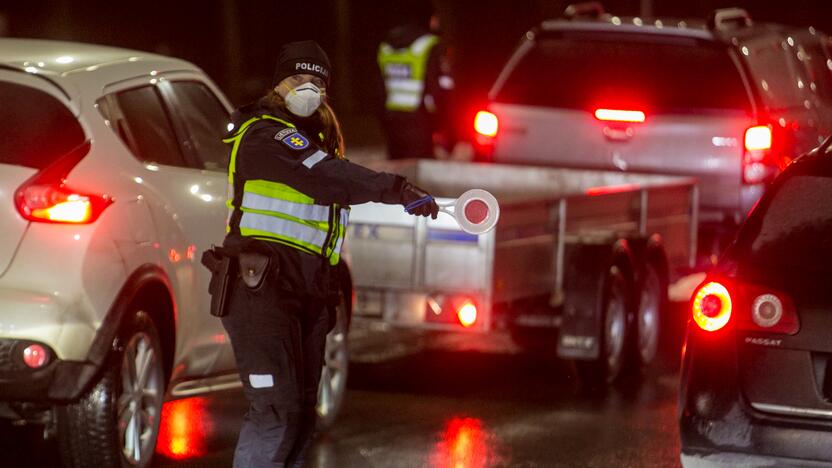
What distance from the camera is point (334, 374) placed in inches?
343

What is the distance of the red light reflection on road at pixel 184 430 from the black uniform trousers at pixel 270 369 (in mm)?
1596

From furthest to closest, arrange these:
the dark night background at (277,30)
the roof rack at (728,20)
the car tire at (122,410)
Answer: the dark night background at (277,30) < the roof rack at (728,20) < the car tire at (122,410)

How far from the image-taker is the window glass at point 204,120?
26.8 feet

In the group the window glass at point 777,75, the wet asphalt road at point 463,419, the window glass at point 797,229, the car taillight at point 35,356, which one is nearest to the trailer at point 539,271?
the wet asphalt road at point 463,419

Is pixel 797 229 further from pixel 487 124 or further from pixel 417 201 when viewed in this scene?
pixel 487 124

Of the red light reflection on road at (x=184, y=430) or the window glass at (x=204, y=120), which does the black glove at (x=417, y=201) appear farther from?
the red light reflection on road at (x=184, y=430)

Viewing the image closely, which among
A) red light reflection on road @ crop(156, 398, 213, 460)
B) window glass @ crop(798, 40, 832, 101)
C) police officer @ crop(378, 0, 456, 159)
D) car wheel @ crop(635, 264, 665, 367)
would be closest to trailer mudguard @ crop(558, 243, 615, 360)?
car wheel @ crop(635, 264, 665, 367)

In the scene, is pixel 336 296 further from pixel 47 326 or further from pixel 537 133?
pixel 537 133

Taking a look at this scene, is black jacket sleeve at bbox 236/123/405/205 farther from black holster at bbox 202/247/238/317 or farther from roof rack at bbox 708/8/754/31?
roof rack at bbox 708/8/754/31

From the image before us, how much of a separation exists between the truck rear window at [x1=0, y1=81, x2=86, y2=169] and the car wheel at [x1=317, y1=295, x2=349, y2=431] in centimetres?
191

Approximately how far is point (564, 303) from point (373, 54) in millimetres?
29313

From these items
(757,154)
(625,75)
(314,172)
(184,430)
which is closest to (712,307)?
(314,172)

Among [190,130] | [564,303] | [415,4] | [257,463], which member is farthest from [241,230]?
[415,4]

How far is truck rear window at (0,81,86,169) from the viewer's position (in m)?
6.97
